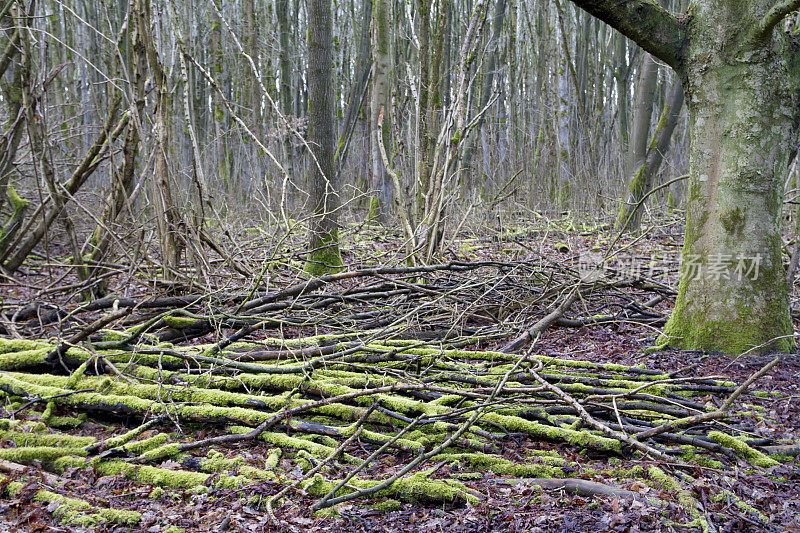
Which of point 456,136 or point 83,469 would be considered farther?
point 456,136

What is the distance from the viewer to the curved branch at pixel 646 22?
385 cm

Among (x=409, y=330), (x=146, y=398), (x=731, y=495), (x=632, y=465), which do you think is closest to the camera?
(x=731, y=495)

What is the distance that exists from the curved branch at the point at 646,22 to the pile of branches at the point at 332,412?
2.16m

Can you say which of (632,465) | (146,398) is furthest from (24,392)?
(632,465)

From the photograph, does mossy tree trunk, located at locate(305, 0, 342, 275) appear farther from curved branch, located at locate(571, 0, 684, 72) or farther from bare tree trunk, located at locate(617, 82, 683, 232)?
bare tree trunk, located at locate(617, 82, 683, 232)

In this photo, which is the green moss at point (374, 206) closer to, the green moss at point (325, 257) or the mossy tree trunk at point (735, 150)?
the green moss at point (325, 257)

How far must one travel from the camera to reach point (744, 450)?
2473 mm

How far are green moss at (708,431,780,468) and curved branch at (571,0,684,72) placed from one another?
2684 mm

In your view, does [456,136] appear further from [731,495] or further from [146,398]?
[731,495]

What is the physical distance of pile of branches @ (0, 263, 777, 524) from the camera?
233 centimetres

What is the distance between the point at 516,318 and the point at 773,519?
2.66 meters

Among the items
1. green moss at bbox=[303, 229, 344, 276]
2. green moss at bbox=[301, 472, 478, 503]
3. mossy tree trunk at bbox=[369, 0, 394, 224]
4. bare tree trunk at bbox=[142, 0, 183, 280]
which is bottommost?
green moss at bbox=[301, 472, 478, 503]

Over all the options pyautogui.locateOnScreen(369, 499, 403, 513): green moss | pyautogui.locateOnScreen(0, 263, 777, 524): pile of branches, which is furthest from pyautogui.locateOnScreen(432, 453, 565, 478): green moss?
pyautogui.locateOnScreen(369, 499, 403, 513): green moss

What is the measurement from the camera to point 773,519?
198 cm
